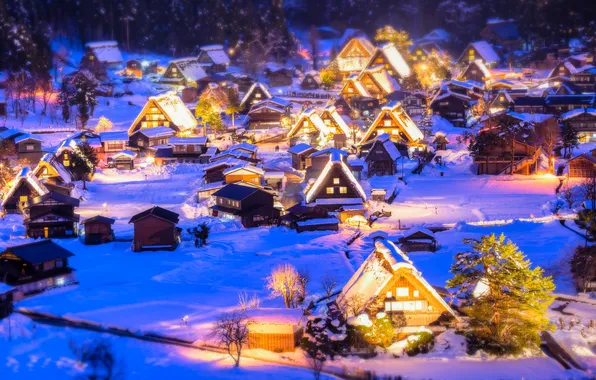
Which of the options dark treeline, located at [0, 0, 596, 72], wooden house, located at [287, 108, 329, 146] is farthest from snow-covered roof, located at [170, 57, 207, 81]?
wooden house, located at [287, 108, 329, 146]

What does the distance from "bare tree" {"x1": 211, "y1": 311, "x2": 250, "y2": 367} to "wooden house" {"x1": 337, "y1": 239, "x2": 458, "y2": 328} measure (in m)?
2.50

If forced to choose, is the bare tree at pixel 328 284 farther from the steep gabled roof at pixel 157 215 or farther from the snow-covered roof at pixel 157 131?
the snow-covered roof at pixel 157 131

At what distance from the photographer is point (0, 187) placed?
3400 cm

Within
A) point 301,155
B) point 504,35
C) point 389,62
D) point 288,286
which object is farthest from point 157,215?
point 504,35

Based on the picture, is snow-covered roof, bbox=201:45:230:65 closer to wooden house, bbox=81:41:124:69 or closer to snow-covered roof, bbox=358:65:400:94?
wooden house, bbox=81:41:124:69

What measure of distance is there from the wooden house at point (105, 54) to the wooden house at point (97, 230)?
31.8m

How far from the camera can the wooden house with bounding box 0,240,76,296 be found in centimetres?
2159

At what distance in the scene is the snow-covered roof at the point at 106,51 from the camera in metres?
57.4

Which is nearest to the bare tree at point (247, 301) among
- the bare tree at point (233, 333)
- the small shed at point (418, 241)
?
the bare tree at point (233, 333)

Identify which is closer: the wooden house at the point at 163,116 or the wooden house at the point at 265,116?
the wooden house at the point at 163,116

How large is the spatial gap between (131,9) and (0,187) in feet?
105

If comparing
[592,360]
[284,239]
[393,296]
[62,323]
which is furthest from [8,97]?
[592,360]

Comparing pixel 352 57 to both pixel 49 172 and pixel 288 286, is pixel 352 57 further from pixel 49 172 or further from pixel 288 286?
pixel 288 286

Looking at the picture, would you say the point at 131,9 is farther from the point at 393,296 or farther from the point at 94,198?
the point at 393,296
